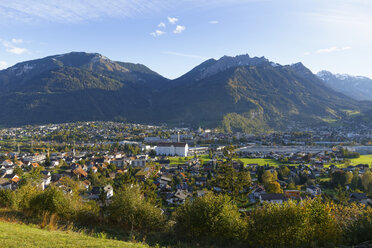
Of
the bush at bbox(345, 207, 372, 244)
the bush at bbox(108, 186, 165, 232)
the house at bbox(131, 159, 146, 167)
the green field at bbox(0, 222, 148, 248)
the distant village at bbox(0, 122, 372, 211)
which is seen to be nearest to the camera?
the green field at bbox(0, 222, 148, 248)

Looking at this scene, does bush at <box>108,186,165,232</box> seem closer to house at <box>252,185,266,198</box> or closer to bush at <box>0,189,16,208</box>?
bush at <box>0,189,16,208</box>

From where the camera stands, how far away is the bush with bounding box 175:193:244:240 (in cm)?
1053

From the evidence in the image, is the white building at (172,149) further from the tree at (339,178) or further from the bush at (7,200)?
the bush at (7,200)

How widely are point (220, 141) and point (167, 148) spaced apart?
1045 inches

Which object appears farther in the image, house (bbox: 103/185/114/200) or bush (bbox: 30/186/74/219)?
house (bbox: 103/185/114/200)

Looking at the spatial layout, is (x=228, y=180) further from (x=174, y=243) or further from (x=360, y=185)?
(x=360, y=185)

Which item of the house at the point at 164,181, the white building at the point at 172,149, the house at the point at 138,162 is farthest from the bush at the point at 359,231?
the white building at the point at 172,149

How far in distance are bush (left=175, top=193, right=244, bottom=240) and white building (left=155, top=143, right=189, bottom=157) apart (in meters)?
61.1

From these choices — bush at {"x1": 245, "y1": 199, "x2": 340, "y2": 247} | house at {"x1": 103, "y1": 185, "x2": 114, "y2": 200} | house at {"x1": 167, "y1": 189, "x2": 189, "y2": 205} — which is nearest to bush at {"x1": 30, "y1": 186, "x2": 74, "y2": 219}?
bush at {"x1": 245, "y1": 199, "x2": 340, "y2": 247}

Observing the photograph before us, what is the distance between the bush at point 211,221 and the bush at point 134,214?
149 cm

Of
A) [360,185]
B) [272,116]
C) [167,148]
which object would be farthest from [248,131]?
Answer: [360,185]

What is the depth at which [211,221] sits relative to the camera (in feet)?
34.6

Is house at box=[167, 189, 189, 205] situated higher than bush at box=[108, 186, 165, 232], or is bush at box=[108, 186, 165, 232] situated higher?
bush at box=[108, 186, 165, 232]

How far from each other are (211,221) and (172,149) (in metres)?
64.7
